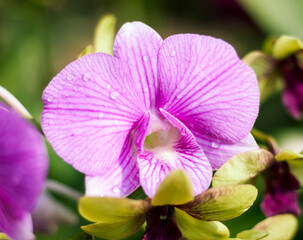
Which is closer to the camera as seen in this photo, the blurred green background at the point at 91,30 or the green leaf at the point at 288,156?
the green leaf at the point at 288,156

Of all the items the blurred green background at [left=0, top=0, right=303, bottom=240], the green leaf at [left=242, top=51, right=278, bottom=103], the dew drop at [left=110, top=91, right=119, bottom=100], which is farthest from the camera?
the blurred green background at [left=0, top=0, right=303, bottom=240]

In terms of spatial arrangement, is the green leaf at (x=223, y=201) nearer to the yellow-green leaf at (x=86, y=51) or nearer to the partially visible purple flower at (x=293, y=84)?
the yellow-green leaf at (x=86, y=51)

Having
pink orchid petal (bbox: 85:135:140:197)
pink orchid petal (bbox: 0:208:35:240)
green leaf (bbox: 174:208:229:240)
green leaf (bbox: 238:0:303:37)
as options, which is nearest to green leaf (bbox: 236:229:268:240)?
green leaf (bbox: 174:208:229:240)

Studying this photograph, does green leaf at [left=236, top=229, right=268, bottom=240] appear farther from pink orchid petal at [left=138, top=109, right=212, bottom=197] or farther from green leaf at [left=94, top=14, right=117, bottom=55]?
green leaf at [left=94, top=14, right=117, bottom=55]

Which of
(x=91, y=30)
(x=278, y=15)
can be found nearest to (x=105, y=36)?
(x=278, y=15)

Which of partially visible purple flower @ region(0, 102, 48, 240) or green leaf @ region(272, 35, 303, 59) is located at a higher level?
green leaf @ region(272, 35, 303, 59)

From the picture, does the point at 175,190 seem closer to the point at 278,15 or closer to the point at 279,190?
the point at 279,190

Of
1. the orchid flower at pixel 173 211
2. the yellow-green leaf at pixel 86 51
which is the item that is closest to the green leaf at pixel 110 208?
the orchid flower at pixel 173 211
